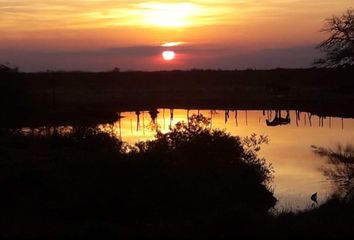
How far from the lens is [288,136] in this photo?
146 ft

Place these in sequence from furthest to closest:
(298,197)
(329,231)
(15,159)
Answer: (15,159)
(298,197)
(329,231)

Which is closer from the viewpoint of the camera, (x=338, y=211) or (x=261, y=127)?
(x=338, y=211)

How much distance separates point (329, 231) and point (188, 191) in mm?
8182

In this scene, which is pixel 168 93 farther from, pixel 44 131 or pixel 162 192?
pixel 162 192

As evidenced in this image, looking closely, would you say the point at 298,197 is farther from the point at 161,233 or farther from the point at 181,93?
the point at 181,93

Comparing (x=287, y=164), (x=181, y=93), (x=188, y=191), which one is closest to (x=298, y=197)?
(x=188, y=191)

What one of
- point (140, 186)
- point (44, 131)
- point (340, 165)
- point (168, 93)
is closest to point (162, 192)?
point (140, 186)

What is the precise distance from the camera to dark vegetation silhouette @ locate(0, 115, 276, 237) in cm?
1820

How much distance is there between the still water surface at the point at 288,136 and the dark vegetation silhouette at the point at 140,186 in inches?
65.9

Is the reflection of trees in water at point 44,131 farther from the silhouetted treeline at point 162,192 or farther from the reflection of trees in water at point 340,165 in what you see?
the reflection of trees in water at point 340,165

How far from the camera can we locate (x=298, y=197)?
77.6 feet

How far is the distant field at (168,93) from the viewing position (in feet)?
113

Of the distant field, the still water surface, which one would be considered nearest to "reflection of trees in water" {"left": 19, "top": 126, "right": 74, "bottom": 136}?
the distant field

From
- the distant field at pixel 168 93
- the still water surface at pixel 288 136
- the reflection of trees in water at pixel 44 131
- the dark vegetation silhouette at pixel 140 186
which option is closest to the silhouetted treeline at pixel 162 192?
the dark vegetation silhouette at pixel 140 186
